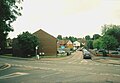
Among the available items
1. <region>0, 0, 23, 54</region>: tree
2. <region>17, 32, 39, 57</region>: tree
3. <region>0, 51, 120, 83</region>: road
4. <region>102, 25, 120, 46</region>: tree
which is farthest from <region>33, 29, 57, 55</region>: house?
<region>102, 25, 120, 46</region>: tree

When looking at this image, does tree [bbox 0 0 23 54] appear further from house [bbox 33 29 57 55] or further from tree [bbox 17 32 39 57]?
house [bbox 33 29 57 55]

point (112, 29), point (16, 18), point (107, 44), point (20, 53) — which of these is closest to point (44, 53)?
point (20, 53)

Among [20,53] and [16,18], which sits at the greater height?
[16,18]

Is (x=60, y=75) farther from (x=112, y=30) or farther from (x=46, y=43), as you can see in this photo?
(x=112, y=30)

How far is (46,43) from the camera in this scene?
7138 centimetres

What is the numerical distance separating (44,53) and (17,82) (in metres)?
53.2

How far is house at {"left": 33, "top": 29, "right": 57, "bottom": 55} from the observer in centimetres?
7094

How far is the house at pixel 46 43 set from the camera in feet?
233

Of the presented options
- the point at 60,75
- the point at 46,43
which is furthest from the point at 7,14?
the point at 46,43

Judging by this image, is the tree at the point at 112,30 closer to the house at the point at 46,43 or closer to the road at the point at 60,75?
the house at the point at 46,43

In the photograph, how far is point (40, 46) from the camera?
70.9 meters

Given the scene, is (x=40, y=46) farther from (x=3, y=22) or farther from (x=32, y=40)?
(x=3, y=22)


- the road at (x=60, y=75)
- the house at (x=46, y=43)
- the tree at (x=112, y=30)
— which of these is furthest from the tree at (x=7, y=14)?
the tree at (x=112, y=30)

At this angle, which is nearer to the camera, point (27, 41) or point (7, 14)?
point (7, 14)
